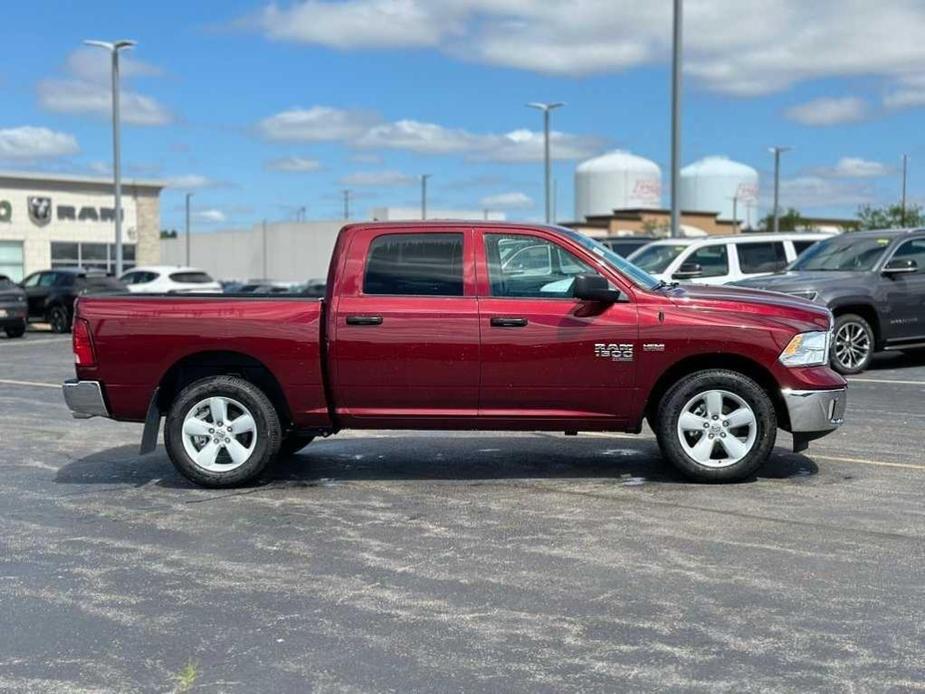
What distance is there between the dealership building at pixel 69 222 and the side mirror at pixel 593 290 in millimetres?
48991

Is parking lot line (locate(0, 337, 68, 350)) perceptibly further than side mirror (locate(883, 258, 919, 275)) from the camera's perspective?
Yes

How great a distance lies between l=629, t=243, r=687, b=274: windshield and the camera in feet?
56.6

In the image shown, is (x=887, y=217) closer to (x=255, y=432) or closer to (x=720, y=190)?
(x=720, y=190)

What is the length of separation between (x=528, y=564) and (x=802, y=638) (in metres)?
1.56

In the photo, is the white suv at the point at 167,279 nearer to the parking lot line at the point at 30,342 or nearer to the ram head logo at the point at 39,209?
the parking lot line at the point at 30,342

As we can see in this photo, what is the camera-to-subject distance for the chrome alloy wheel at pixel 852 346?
14.4 meters

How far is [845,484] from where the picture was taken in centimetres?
771

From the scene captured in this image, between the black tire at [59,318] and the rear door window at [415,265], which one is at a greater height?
the rear door window at [415,265]

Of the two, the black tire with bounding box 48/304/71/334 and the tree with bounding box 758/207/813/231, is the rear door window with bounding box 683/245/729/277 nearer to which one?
the black tire with bounding box 48/304/71/334

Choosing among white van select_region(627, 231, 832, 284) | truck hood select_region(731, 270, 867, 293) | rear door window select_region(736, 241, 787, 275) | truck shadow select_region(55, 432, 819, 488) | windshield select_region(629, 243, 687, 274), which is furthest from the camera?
windshield select_region(629, 243, 687, 274)

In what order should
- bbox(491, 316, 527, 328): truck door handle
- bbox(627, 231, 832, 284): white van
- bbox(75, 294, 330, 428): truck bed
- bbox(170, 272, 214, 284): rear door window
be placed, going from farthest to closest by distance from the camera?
bbox(170, 272, 214, 284): rear door window < bbox(627, 231, 832, 284): white van < bbox(75, 294, 330, 428): truck bed < bbox(491, 316, 527, 328): truck door handle

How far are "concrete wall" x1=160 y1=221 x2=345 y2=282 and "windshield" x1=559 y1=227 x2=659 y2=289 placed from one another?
6686 cm

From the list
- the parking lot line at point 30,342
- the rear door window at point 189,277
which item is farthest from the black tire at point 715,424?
the rear door window at point 189,277

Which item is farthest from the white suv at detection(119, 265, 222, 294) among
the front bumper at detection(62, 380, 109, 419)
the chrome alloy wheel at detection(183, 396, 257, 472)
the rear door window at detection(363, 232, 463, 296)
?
the rear door window at detection(363, 232, 463, 296)
